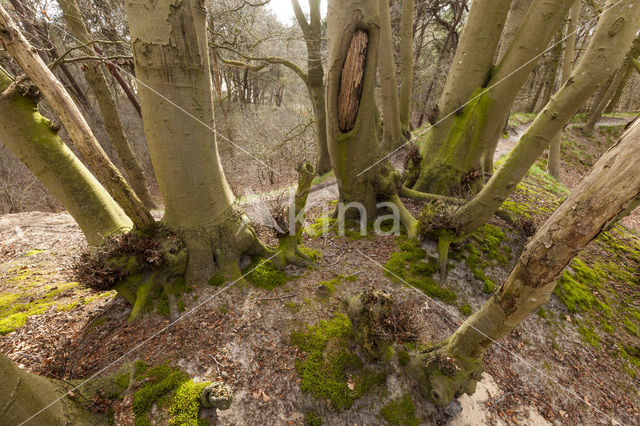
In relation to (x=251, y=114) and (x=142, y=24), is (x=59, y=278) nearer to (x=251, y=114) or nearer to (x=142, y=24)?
(x=142, y=24)

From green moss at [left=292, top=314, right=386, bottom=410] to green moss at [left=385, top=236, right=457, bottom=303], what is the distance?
127cm

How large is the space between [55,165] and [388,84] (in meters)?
5.60

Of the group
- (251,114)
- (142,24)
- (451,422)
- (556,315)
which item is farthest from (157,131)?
(251,114)

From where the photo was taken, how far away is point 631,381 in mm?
3143

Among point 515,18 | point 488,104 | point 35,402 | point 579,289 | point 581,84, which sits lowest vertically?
point 579,289

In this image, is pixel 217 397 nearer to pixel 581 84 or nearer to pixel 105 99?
pixel 581 84

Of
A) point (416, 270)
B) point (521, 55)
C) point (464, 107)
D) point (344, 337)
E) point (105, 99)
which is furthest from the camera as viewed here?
point (105, 99)

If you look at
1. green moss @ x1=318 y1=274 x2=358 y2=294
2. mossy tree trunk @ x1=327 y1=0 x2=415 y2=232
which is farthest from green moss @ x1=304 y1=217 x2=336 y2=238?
green moss @ x1=318 y1=274 x2=358 y2=294

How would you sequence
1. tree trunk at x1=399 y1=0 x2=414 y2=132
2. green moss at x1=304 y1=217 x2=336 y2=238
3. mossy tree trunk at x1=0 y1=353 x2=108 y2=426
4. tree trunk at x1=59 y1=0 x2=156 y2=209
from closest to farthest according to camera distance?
mossy tree trunk at x1=0 y1=353 x2=108 y2=426, green moss at x1=304 y1=217 x2=336 y2=238, tree trunk at x1=59 y1=0 x2=156 y2=209, tree trunk at x1=399 y1=0 x2=414 y2=132

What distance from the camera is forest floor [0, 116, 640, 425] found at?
2.39 metres

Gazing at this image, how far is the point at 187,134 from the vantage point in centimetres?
259

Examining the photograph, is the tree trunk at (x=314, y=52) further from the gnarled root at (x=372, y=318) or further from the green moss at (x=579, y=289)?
the green moss at (x=579, y=289)

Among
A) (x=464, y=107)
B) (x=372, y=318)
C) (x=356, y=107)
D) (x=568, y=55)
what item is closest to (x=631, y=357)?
(x=372, y=318)

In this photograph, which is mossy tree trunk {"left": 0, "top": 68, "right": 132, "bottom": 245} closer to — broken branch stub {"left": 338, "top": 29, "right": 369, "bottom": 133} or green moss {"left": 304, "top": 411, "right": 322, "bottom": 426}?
green moss {"left": 304, "top": 411, "right": 322, "bottom": 426}
